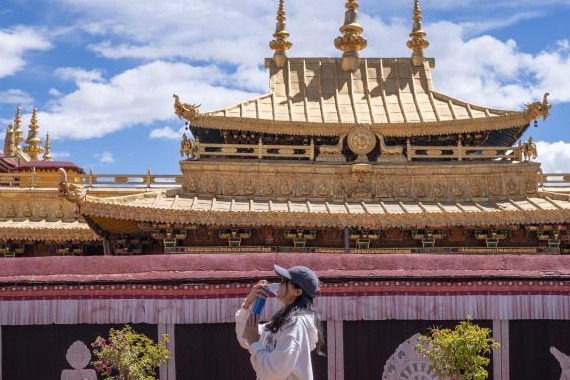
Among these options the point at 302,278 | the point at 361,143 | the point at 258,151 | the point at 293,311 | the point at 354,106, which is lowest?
the point at 293,311

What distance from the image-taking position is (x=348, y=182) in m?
16.6

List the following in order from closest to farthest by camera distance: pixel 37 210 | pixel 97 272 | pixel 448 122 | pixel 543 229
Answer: pixel 97 272 → pixel 543 229 → pixel 448 122 → pixel 37 210

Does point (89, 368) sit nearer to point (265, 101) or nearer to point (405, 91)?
point (265, 101)

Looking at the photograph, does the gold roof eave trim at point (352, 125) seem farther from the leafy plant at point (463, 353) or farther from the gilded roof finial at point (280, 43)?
the leafy plant at point (463, 353)

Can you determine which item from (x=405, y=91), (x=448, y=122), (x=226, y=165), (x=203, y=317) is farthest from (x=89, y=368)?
(x=405, y=91)

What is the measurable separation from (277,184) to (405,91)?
17.2 feet

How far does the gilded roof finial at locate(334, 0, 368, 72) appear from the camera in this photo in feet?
67.0

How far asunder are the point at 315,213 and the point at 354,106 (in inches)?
190

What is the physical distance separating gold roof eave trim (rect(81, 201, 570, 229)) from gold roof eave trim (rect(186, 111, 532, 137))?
10.6ft

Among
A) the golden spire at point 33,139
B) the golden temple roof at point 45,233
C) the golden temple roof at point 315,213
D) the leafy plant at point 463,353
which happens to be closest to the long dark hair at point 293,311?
the leafy plant at point 463,353

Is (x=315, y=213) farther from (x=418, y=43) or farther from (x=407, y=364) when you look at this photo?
(x=418, y=43)

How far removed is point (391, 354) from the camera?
9.07 m

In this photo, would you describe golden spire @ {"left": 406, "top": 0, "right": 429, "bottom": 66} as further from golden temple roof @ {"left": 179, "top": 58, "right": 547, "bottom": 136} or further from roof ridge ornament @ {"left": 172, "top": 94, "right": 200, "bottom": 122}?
roof ridge ornament @ {"left": 172, "top": 94, "right": 200, "bottom": 122}

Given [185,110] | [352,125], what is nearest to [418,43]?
[352,125]
